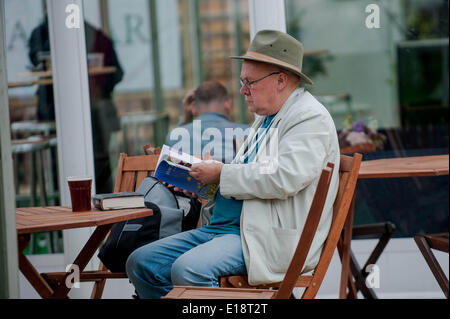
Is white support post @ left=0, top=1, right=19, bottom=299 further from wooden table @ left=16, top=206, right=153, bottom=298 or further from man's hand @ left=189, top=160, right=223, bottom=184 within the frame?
man's hand @ left=189, top=160, right=223, bottom=184

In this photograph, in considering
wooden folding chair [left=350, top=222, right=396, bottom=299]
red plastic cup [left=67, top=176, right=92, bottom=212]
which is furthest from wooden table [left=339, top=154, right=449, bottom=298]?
red plastic cup [left=67, top=176, right=92, bottom=212]

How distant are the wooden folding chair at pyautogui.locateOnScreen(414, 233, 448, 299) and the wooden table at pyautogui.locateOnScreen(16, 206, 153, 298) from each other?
142 centimetres

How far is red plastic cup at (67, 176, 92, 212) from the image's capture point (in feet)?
9.48

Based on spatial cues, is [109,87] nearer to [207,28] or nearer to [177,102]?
[177,102]

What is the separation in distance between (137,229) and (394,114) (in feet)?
7.69

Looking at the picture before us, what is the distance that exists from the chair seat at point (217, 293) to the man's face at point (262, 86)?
0.87 m

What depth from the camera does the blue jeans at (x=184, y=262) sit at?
2.74 metres

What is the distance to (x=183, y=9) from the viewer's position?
7.64 metres

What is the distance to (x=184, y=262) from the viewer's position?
278 centimetres

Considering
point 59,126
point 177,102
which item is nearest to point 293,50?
point 59,126

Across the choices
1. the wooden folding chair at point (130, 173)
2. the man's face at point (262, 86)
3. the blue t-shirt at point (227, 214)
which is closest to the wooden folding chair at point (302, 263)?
the blue t-shirt at point (227, 214)

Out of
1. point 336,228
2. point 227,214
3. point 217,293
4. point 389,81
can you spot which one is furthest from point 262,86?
point 389,81

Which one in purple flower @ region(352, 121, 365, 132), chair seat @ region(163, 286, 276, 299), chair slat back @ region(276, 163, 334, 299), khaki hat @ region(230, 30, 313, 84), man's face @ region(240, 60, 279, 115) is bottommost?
chair seat @ region(163, 286, 276, 299)

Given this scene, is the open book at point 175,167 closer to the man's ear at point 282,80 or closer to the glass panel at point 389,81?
the man's ear at point 282,80
